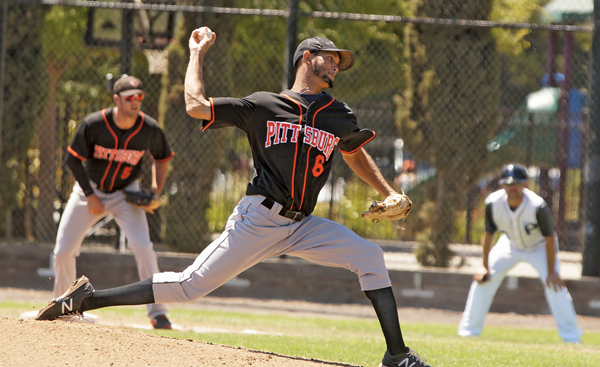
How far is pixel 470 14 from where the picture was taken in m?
8.95

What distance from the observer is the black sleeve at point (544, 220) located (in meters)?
6.38

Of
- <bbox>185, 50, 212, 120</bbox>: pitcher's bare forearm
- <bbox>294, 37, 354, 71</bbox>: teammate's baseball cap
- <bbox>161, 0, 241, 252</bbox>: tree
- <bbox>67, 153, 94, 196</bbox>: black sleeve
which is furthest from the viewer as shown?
<bbox>161, 0, 241, 252</bbox>: tree

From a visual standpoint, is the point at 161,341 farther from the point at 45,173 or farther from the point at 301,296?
the point at 45,173

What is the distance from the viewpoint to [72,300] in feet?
13.4

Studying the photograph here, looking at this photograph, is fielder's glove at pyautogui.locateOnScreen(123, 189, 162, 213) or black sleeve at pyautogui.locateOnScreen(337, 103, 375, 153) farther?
fielder's glove at pyautogui.locateOnScreen(123, 189, 162, 213)

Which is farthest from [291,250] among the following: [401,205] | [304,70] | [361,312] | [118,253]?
[118,253]

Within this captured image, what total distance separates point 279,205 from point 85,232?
2.68 metres

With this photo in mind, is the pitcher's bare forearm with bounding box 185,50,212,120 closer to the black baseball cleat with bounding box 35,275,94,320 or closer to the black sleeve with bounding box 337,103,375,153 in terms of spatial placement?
the black sleeve with bounding box 337,103,375,153

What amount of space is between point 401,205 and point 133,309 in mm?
4470

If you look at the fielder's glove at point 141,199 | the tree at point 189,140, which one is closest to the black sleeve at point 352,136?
the fielder's glove at point 141,199

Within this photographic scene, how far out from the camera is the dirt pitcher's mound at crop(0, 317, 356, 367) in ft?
11.6

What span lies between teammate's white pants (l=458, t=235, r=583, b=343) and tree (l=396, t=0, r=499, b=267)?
2.20 metres

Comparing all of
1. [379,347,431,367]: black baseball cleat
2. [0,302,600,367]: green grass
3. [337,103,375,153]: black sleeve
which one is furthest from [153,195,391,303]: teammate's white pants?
[0,302,600,367]: green grass

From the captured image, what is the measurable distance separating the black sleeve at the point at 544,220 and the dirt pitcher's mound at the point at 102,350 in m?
3.35
